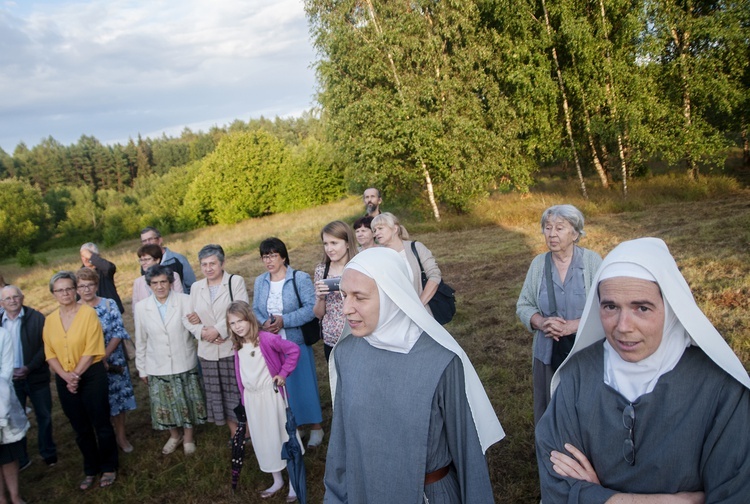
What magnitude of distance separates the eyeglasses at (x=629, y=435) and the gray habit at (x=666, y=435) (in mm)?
14

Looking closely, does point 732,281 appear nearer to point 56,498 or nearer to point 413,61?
point 56,498

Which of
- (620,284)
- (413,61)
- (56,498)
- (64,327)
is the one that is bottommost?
(56,498)

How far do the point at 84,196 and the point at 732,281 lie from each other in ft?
206

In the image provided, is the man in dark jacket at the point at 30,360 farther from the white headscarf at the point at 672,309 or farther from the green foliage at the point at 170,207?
the green foliage at the point at 170,207

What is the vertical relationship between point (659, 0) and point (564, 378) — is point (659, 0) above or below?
above

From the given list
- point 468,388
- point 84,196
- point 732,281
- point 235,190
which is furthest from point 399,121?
point 84,196

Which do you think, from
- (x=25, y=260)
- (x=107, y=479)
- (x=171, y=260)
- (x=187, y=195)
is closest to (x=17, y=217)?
(x=187, y=195)

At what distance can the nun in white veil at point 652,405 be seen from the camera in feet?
5.46

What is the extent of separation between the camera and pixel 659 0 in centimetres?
1571

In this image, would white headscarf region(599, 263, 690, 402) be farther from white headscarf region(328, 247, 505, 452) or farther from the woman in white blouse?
the woman in white blouse

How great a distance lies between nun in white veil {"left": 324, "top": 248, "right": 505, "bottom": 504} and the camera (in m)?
2.14

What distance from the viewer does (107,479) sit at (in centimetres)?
492

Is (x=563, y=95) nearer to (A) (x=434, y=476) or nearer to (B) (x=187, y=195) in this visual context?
(A) (x=434, y=476)

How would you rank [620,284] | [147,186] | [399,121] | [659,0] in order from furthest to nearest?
[147,186] < [399,121] < [659,0] < [620,284]
